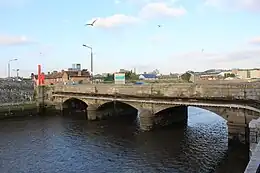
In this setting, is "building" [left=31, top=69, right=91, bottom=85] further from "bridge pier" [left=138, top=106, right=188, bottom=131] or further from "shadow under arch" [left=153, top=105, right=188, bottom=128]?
"bridge pier" [left=138, top=106, right=188, bottom=131]

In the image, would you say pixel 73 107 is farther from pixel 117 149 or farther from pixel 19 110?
pixel 117 149

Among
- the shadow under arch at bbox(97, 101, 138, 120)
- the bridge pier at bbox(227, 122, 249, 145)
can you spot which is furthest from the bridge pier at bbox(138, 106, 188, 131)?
the bridge pier at bbox(227, 122, 249, 145)

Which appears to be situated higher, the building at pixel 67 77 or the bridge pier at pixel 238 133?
the building at pixel 67 77

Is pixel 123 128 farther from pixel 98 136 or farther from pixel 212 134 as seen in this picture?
pixel 212 134

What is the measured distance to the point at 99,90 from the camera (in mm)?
51781

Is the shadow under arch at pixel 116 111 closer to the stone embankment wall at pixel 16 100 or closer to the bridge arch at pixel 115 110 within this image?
the bridge arch at pixel 115 110

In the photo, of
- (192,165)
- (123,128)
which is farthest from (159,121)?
(192,165)

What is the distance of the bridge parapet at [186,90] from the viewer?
2969 cm

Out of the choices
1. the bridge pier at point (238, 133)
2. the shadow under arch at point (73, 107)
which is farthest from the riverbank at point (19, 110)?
the bridge pier at point (238, 133)

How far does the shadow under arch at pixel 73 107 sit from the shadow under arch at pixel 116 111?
879 cm

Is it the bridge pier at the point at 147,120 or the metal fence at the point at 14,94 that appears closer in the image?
the bridge pier at the point at 147,120

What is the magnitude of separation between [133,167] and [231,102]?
12.8 meters

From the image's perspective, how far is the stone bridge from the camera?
2961 cm

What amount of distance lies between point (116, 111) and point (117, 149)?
78.7ft
